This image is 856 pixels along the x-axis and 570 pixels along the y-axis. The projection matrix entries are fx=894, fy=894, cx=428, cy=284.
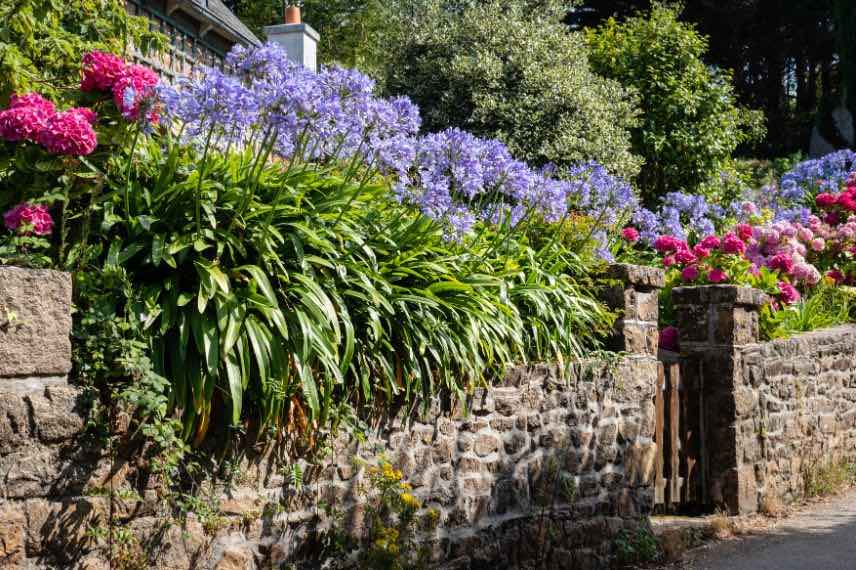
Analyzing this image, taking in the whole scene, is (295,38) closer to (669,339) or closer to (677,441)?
(669,339)

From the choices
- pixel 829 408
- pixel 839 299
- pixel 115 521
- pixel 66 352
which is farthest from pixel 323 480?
pixel 839 299

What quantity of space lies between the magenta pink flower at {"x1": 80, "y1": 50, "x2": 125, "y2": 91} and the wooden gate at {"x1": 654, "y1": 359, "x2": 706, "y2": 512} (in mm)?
4507

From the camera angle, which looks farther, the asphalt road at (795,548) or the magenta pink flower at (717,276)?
the magenta pink flower at (717,276)

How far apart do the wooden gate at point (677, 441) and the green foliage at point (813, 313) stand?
1437 millimetres

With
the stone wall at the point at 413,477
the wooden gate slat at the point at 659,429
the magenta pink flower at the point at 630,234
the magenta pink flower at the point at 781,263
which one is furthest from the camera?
the magenta pink flower at the point at 781,263

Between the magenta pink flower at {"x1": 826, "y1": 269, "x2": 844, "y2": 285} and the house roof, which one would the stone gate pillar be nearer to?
the magenta pink flower at {"x1": 826, "y1": 269, "x2": 844, "y2": 285}

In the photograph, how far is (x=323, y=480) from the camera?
418 cm

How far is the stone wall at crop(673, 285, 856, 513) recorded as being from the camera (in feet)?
23.6

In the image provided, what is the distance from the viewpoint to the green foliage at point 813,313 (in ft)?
27.3

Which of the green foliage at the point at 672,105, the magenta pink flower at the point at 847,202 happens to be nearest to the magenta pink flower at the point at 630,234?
the magenta pink flower at the point at 847,202

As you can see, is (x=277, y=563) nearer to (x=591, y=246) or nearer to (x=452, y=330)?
(x=452, y=330)

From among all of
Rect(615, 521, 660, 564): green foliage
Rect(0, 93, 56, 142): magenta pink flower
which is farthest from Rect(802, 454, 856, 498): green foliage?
Rect(0, 93, 56, 142): magenta pink flower

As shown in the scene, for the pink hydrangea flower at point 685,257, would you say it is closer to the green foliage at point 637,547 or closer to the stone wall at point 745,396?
the stone wall at point 745,396

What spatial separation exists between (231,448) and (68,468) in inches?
27.3
